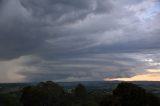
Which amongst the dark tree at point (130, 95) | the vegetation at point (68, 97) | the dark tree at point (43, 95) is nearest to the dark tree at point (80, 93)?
the vegetation at point (68, 97)

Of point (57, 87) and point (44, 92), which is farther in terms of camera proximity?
point (57, 87)

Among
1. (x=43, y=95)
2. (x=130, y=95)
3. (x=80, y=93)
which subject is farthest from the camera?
(x=80, y=93)

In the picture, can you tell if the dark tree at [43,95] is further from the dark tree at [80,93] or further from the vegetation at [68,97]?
the dark tree at [80,93]

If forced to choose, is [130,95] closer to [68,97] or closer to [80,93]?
[68,97]

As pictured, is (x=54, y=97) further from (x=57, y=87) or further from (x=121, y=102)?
(x=121, y=102)

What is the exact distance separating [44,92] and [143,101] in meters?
53.7

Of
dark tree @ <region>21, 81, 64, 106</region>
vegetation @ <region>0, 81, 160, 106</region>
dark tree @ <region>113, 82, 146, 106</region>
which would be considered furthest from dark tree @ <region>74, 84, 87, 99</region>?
dark tree @ <region>113, 82, 146, 106</region>

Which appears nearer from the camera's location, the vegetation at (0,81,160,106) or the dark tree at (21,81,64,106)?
the vegetation at (0,81,160,106)

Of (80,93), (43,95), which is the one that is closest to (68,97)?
(80,93)

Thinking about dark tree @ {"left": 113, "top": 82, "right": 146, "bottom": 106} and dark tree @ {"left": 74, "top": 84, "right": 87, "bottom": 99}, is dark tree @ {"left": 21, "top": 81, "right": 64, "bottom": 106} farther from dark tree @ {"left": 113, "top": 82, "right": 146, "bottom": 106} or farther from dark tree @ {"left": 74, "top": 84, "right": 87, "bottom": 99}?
dark tree @ {"left": 113, "top": 82, "right": 146, "bottom": 106}

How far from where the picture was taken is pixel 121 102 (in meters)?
65.4

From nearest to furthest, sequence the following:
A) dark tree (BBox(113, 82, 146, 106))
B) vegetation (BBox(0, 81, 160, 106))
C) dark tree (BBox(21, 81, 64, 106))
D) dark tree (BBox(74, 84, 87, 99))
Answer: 1. dark tree (BBox(113, 82, 146, 106))
2. vegetation (BBox(0, 81, 160, 106))
3. dark tree (BBox(21, 81, 64, 106))
4. dark tree (BBox(74, 84, 87, 99))

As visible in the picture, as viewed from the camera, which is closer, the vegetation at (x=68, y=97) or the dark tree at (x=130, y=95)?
the dark tree at (x=130, y=95)

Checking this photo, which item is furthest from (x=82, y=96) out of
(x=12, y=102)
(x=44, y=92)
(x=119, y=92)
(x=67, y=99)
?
(x=119, y=92)
